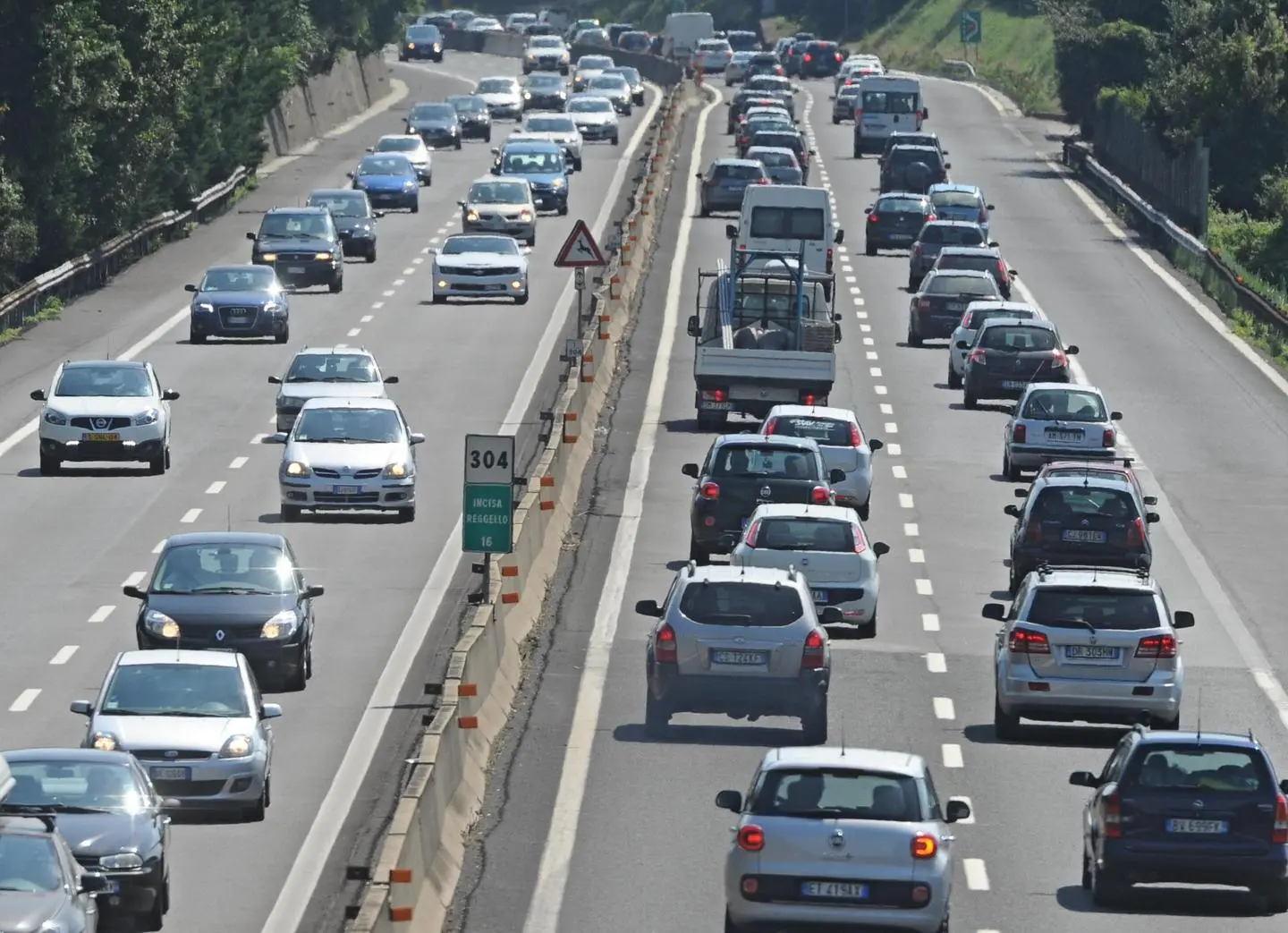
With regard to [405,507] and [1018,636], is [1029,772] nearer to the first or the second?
[1018,636]

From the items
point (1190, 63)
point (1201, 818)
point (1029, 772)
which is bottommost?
point (1190, 63)

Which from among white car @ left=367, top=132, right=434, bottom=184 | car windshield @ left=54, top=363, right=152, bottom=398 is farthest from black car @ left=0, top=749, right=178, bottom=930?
white car @ left=367, top=132, right=434, bottom=184

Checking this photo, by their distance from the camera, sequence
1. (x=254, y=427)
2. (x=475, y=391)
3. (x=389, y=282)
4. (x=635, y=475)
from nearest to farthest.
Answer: (x=635, y=475) < (x=254, y=427) < (x=475, y=391) < (x=389, y=282)

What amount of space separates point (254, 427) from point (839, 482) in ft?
35.7

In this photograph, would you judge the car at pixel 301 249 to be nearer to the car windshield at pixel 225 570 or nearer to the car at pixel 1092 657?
the car windshield at pixel 225 570

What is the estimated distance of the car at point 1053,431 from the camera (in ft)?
138

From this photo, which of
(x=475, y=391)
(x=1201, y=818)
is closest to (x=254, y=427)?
(x=475, y=391)

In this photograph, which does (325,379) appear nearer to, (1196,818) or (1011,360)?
(1011,360)

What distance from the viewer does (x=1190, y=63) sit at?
8094 centimetres

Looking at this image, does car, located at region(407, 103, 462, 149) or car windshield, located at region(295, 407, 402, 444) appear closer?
car windshield, located at region(295, 407, 402, 444)

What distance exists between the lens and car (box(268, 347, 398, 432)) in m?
43.6

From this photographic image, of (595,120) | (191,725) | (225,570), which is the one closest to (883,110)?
(595,120)

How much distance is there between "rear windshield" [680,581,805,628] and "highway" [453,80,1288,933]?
1.10 meters

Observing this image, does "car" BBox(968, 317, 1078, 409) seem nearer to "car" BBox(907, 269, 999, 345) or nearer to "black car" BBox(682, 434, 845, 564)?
"car" BBox(907, 269, 999, 345)
